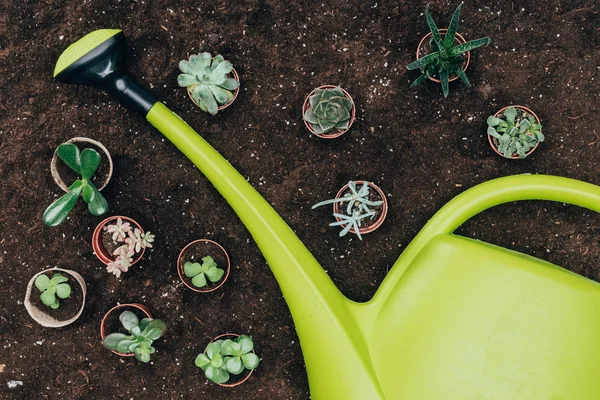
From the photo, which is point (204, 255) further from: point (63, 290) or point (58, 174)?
point (58, 174)

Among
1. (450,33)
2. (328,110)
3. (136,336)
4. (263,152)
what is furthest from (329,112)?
(136,336)

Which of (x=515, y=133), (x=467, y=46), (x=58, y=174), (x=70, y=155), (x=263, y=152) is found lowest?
(x=58, y=174)

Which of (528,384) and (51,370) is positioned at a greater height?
(528,384)

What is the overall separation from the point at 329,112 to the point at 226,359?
758 mm

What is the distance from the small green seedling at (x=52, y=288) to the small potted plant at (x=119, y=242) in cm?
12

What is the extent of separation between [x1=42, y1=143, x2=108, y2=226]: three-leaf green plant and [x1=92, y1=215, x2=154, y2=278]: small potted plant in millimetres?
102

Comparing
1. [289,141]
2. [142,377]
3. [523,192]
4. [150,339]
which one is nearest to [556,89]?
[523,192]

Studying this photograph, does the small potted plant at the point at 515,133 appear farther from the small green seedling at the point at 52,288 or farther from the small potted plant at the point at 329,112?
the small green seedling at the point at 52,288

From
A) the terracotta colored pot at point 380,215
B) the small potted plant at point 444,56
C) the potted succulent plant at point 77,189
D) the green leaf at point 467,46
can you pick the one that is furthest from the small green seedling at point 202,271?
the green leaf at point 467,46

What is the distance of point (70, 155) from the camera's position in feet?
4.25

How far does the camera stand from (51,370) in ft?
4.92

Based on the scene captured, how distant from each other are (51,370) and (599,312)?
158cm

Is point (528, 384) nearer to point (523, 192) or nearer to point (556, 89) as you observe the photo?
point (523, 192)

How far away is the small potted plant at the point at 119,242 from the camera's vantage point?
53.7 inches
